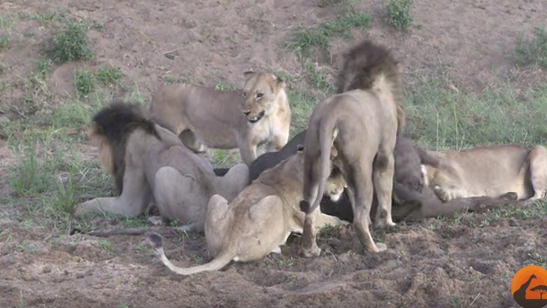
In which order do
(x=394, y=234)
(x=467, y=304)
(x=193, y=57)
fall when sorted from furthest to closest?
1. (x=193, y=57)
2. (x=394, y=234)
3. (x=467, y=304)

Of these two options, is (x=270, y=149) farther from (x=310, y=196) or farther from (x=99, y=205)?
(x=310, y=196)

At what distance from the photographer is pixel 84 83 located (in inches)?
437

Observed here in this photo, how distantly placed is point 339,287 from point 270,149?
3.75 meters

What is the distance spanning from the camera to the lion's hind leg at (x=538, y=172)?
7641 mm

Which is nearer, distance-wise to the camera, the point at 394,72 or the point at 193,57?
the point at 394,72

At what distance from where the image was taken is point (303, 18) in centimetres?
1293

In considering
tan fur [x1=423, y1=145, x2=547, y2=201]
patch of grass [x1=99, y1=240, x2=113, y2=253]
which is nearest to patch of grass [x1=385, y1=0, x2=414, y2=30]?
Answer: tan fur [x1=423, y1=145, x2=547, y2=201]

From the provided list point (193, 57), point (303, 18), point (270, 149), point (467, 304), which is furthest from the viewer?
point (303, 18)

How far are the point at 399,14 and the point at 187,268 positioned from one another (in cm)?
771

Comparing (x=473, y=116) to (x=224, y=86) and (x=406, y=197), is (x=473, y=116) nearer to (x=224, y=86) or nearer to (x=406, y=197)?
(x=224, y=86)

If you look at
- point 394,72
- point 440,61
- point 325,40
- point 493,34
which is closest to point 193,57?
point 325,40

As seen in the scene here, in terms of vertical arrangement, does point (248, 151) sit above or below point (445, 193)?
below

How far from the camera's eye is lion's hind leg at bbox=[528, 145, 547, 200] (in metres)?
7.64

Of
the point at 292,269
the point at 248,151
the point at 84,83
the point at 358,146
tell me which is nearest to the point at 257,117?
the point at 248,151
